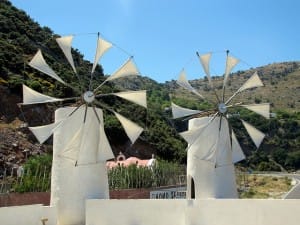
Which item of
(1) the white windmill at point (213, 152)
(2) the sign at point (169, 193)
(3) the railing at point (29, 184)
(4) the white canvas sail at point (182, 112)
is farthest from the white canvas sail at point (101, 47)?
(2) the sign at point (169, 193)

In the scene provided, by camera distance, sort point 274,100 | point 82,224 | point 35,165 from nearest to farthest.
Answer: point 82,224
point 35,165
point 274,100

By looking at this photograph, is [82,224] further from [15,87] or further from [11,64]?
[11,64]

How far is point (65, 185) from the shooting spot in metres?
19.3

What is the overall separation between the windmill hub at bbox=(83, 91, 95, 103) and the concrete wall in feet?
12.6

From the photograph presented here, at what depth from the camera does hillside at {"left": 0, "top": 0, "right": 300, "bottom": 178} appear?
1586 inches

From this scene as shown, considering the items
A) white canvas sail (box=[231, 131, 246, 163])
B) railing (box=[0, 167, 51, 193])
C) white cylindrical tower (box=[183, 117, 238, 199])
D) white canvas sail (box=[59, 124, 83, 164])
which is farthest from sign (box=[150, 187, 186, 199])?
white canvas sail (box=[59, 124, 83, 164])

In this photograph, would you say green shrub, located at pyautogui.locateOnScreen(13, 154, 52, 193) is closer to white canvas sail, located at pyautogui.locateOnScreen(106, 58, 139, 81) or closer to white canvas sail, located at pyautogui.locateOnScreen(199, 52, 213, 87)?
white canvas sail, located at pyautogui.locateOnScreen(106, 58, 139, 81)

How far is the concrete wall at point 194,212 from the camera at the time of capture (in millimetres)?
14586

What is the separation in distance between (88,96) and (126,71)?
1889 mm

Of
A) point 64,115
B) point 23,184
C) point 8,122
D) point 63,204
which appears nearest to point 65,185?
point 63,204

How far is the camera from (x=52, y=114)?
43562 mm

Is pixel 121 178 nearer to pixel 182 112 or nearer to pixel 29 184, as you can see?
pixel 29 184

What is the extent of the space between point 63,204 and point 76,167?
4.76 ft

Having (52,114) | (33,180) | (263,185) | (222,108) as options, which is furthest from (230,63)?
(263,185)
